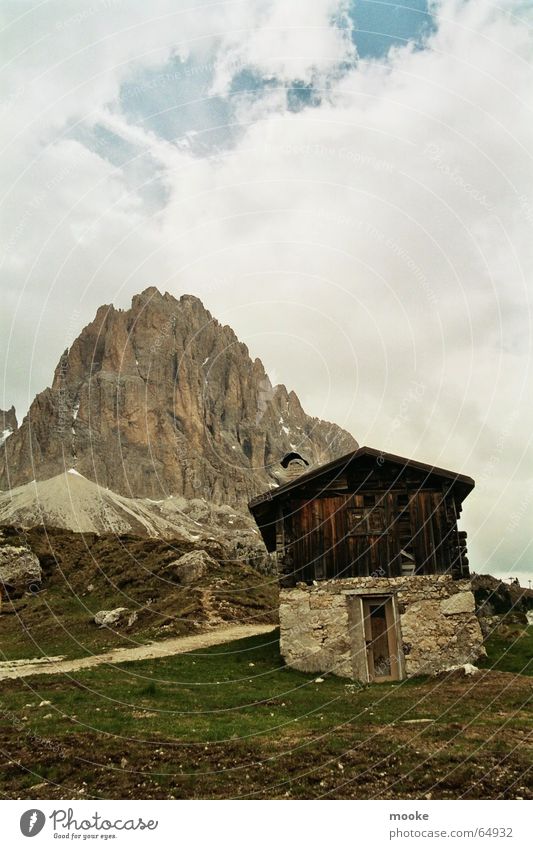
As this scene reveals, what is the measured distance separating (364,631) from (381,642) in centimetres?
496

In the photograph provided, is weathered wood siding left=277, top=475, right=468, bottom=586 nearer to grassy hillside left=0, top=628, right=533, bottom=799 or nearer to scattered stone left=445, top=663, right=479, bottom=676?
scattered stone left=445, top=663, right=479, bottom=676

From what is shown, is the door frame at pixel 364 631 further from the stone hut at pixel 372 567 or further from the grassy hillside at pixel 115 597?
the grassy hillside at pixel 115 597

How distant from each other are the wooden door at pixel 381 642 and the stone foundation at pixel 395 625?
54 cm

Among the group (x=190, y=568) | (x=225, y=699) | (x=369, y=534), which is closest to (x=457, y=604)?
(x=369, y=534)

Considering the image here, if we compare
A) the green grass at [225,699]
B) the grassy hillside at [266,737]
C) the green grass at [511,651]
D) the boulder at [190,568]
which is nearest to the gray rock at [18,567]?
the boulder at [190,568]

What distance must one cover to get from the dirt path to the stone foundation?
6296 mm

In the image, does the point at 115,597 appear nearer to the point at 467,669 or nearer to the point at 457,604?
the point at 457,604

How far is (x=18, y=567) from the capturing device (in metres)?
47.8

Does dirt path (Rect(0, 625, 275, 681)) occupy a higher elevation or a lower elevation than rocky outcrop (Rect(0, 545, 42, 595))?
lower

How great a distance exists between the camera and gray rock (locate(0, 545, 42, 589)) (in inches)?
1832

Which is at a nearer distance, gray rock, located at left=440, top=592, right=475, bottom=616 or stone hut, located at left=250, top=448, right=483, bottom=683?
stone hut, located at left=250, top=448, right=483, bottom=683

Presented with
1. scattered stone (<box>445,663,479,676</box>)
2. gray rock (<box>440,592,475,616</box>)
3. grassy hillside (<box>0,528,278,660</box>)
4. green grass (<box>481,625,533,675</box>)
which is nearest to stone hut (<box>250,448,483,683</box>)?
gray rock (<box>440,592,475,616</box>)
